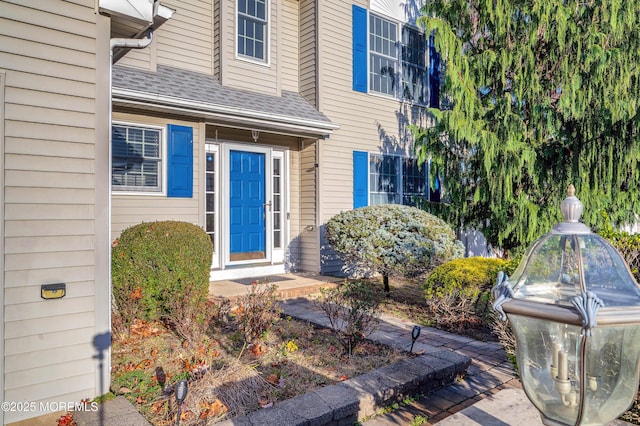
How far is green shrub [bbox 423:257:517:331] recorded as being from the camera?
4926 millimetres

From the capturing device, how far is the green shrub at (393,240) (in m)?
6.30

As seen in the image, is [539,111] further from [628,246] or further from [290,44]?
[290,44]

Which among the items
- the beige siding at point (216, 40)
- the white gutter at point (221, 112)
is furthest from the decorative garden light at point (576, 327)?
the beige siding at point (216, 40)

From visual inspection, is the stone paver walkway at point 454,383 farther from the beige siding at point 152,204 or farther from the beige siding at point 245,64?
the beige siding at point 245,64

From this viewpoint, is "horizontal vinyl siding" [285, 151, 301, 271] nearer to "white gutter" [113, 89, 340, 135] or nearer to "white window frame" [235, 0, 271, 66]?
"white gutter" [113, 89, 340, 135]

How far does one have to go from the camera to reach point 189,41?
23.1 feet

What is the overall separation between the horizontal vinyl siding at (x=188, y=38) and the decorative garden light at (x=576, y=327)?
6.94 meters

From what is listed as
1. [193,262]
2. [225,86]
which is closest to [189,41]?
[225,86]

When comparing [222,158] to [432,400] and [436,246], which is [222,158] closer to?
[436,246]

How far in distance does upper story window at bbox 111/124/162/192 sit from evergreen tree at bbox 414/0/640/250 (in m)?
4.67

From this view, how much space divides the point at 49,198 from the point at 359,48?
7071mm

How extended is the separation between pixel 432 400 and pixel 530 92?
620 cm

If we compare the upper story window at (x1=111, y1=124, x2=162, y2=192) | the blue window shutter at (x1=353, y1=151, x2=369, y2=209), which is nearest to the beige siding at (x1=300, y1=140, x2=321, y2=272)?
the blue window shutter at (x1=353, y1=151, x2=369, y2=209)

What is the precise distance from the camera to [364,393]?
2.96m
